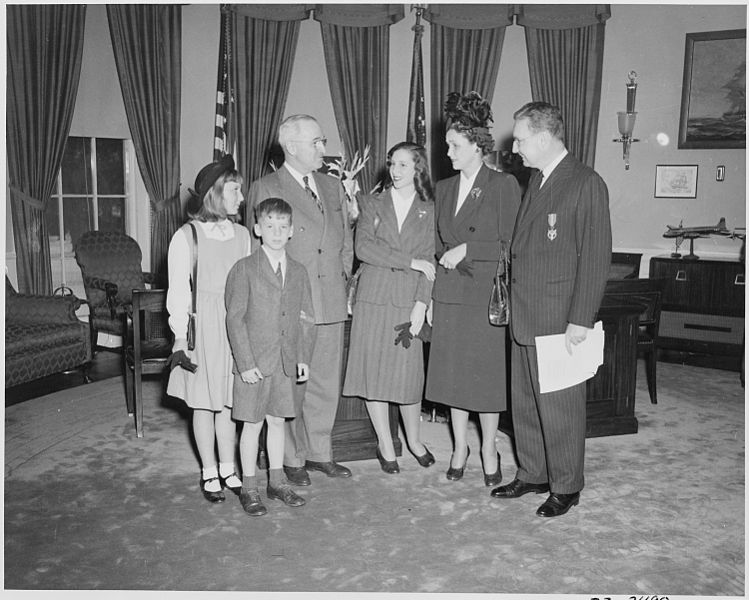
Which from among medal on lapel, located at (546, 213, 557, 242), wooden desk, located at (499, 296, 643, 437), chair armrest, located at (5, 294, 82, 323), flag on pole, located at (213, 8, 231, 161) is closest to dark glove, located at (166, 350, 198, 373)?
medal on lapel, located at (546, 213, 557, 242)

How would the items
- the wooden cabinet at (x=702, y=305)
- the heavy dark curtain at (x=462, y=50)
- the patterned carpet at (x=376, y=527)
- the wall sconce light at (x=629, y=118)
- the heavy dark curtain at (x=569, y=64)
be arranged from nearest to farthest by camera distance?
the patterned carpet at (x=376, y=527) < the wooden cabinet at (x=702, y=305) < the wall sconce light at (x=629, y=118) < the heavy dark curtain at (x=569, y=64) < the heavy dark curtain at (x=462, y=50)

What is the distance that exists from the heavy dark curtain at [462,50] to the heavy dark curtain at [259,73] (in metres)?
1.41

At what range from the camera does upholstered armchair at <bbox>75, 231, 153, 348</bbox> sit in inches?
230

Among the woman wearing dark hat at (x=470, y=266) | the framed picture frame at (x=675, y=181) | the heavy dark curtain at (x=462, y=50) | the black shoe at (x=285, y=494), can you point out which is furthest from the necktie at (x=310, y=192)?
the framed picture frame at (x=675, y=181)

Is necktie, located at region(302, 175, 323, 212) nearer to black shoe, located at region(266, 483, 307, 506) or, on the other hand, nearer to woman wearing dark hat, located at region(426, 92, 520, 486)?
woman wearing dark hat, located at region(426, 92, 520, 486)

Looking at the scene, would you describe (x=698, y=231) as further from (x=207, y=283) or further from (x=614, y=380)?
(x=207, y=283)

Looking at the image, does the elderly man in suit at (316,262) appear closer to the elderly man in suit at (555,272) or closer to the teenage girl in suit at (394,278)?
the teenage girl in suit at (394,278)

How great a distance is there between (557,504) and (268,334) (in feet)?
4.91

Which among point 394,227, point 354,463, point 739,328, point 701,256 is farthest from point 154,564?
point 701,256

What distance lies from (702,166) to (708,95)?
2.17 feet

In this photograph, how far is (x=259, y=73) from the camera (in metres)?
7.71

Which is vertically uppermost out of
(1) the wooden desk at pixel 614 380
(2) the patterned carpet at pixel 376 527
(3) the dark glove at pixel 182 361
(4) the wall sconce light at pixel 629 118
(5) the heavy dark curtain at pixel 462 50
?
(5) the heavy dark curtain at pixel 462 50

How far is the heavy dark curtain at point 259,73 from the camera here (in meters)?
7.62

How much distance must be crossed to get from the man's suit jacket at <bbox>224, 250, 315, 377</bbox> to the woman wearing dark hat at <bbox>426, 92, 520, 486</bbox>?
70cm
